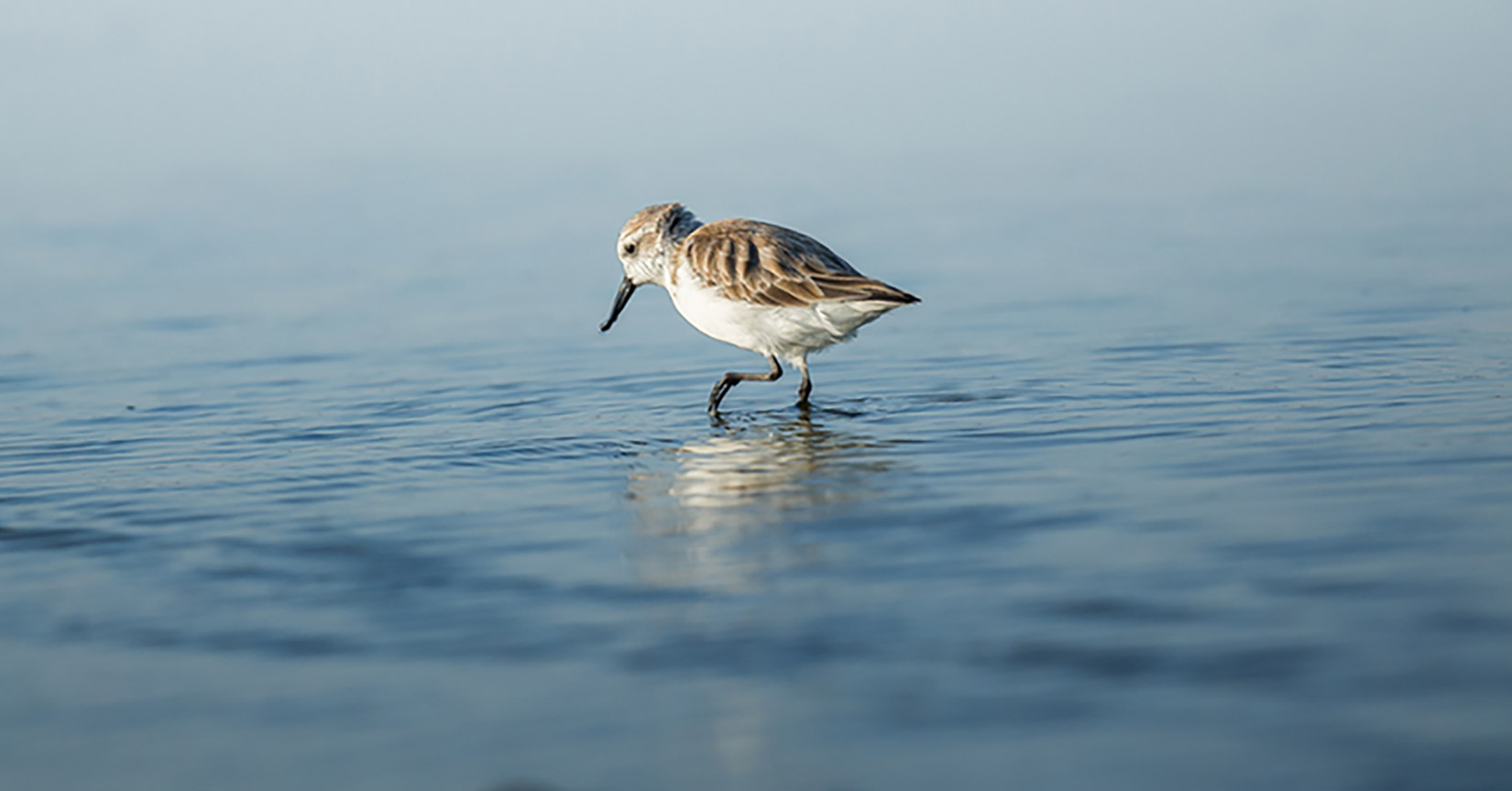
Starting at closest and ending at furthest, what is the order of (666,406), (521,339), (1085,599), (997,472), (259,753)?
(259,753) < (1085,599) < (997,472) < (666,406) < (521,339)

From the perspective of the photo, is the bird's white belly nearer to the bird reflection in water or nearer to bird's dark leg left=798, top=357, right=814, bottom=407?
bird's dark leg left=798, top=357, right=814, bottom=407

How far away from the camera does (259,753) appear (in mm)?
4297

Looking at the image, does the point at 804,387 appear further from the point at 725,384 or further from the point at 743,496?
the point at 743,496

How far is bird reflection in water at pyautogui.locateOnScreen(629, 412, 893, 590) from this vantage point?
6102 mm

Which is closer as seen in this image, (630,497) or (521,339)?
(630,497)

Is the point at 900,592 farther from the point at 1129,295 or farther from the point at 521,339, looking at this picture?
the point at 1129,295

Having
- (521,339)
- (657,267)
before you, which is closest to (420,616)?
(657,267)

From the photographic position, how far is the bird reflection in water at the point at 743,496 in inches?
240

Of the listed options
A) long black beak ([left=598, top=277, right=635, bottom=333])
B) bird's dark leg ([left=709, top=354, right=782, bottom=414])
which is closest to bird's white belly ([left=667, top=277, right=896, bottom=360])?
bird's dark leg ([left=709, top=354, right=782, bottom=414])

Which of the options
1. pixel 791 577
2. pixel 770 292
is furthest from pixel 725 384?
pixel 791 577

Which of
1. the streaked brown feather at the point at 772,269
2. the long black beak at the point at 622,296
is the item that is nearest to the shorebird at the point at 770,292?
the streaked brown feather at the point at 772,269

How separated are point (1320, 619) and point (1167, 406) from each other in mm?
4731

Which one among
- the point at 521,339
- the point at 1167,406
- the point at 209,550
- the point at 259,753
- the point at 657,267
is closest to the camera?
the point at 259,753

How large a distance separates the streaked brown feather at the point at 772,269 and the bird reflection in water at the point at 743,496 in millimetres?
900
